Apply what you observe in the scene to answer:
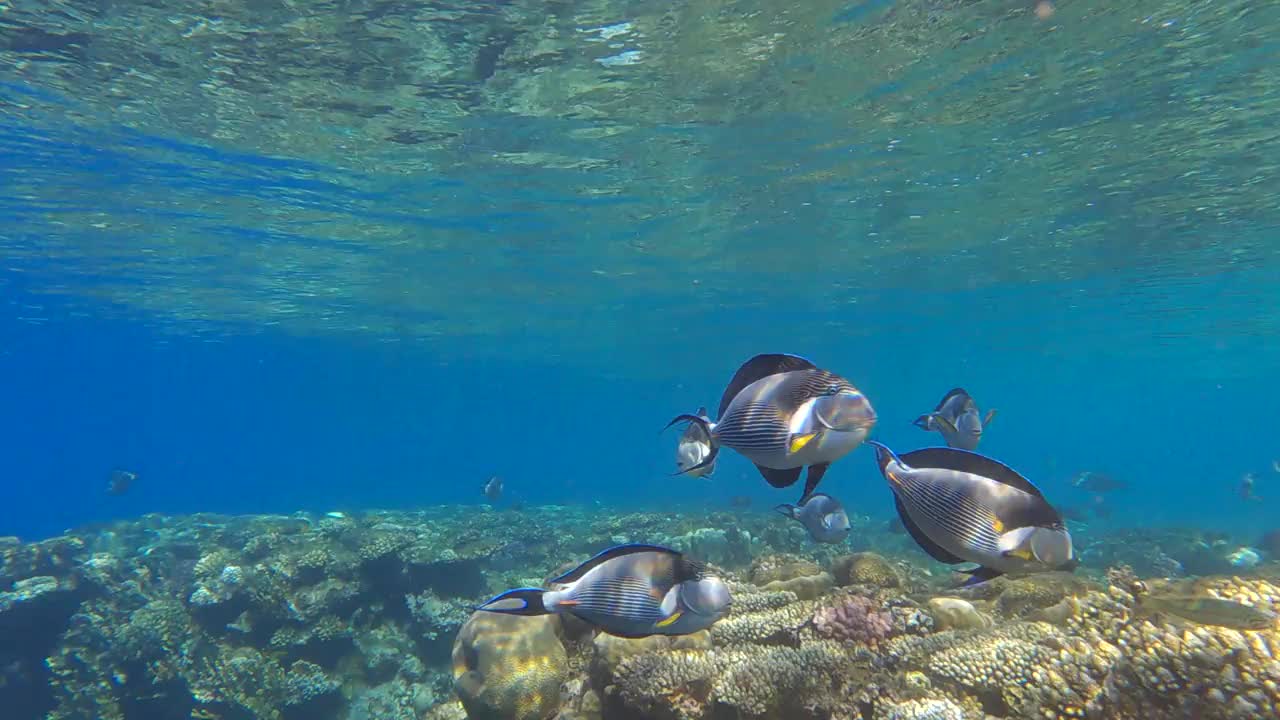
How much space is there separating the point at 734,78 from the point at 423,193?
1057 centimetres

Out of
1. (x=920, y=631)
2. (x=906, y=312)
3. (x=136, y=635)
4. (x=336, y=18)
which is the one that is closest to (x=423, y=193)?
(x=336, y=18)

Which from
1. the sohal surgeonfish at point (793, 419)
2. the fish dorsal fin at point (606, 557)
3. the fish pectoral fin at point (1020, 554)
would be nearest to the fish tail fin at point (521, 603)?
the fish dorsal fin at point (606, 557)

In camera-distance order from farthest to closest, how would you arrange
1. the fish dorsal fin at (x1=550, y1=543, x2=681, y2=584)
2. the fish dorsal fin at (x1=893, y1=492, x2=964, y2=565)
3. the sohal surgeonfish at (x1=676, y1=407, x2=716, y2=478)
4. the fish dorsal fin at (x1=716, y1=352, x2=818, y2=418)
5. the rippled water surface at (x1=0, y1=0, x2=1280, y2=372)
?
the rippled water surface at (x1=0, y1=0, x2=1280, y2=372)
the sohal surgeonfish at (x1=676, y1=407, x2=716, y2=478)
the fish dorsal fin at (x1=550, y1=543, x2=681, y2=584)
the fish dorsal fin at (x1=716, y1=352, x2=818, y2=418)
the fish dorsal fin at (x1=893, y1=492, x2=964, y2=565)

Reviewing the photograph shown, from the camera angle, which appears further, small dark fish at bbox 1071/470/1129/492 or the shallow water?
small dark fish at bbox 1071/470/1129/492

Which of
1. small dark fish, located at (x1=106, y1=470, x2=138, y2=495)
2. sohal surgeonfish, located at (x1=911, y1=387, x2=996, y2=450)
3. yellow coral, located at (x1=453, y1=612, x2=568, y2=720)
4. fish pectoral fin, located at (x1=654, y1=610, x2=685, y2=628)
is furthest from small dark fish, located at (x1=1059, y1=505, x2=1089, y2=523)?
small dark fish, located at (x1=106, y1=470, x2=138, y2=495)

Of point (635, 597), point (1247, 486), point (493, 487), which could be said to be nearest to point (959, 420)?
point (635, 597)

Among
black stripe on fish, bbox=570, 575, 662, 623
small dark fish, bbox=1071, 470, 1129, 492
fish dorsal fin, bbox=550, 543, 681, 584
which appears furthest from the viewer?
small dark fish, bbox=1071, 470, 1129, 492

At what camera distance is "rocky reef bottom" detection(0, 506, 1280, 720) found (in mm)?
3535

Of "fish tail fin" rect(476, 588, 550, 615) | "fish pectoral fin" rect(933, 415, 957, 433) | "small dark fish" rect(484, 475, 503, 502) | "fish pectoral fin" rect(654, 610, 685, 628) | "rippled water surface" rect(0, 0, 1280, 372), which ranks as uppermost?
"rippled water surface" rect(0, 0, 1280, 372)

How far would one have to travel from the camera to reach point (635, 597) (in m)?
2.93

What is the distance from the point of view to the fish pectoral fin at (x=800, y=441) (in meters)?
2.32

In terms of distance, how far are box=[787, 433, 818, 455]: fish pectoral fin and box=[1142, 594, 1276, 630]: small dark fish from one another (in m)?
2.29

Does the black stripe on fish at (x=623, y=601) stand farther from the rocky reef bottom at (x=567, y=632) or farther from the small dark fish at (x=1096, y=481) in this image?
the small dark fish at (x=1096, y=481)

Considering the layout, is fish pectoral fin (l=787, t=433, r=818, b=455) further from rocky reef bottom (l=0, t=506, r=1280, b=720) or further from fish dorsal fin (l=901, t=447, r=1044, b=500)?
rocky reef bottom (l=0, t=506, r=1280, b=720)
